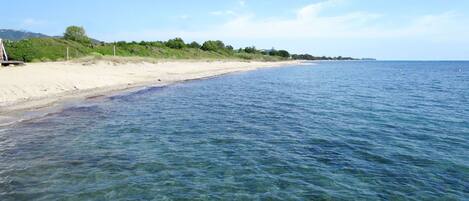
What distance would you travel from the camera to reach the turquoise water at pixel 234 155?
10.5 meters

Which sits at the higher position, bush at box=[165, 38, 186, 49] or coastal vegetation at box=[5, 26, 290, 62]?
bush at box=[165, 38, 186, 49]

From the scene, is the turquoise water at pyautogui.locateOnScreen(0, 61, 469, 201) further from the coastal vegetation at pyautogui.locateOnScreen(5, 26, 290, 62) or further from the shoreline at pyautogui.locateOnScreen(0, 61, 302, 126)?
the coastal vegetation at pyautogui.locateOnScreen(5, 26, 290, 62)

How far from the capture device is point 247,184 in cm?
1091

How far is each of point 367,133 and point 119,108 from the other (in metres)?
15.4

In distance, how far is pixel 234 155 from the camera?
13961 mm

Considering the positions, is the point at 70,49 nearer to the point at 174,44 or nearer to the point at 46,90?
the point at 46,90

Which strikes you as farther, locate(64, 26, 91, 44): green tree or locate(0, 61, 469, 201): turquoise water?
locate(64, 26, 91, 44): green tree

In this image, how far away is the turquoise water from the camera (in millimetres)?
10461

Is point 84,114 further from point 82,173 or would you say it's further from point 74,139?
point 82,173

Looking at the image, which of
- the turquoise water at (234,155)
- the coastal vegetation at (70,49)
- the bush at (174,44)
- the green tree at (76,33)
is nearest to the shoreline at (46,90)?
the turquoise water at (234,155)

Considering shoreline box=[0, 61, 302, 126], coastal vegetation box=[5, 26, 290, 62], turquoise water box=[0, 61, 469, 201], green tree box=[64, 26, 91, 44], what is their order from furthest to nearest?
Answer: green tree box=[64, 26, 91, 44], coastal vegetation box=[5, 26, 290, 62], shoreline box=[0, 61, 302, 126], turquoise water box=[0, 61, 469, 201]

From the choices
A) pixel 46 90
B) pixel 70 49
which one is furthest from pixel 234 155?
pixel 70 49

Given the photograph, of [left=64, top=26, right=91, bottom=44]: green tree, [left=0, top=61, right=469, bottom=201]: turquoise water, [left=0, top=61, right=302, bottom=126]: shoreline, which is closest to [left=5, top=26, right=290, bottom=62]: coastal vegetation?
[left=64, top=26, right=91, bottom=44]: green tree

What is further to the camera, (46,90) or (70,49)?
(70,49)
